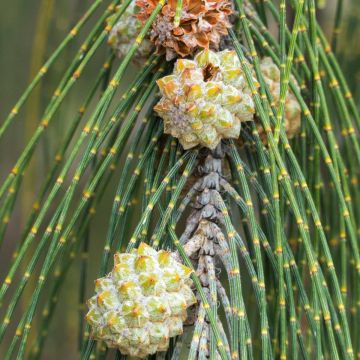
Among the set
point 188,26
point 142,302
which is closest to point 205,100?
point 188,26

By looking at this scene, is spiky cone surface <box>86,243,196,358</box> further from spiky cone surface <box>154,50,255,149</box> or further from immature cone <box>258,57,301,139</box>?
immature cone <box>258,57,301,139</box>

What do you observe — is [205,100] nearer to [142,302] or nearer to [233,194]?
[233,194]

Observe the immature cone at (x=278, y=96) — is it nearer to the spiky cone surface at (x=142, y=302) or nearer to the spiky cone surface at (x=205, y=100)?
the spiky cone surface at (x=205, y=100)

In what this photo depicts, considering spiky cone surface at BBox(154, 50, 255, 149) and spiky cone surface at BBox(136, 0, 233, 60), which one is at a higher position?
spiky cone surface at BBox(136, 0, 233, 60)

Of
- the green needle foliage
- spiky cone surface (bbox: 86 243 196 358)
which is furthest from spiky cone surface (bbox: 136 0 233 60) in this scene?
spiky cone surface (bbox: 86 243 196 358)

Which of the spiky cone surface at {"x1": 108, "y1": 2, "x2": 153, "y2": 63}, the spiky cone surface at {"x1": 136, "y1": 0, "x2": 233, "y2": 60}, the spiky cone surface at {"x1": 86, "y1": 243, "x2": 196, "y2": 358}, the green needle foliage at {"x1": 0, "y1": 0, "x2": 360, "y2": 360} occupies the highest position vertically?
the spiky cone surface at {"x1": 108, "y1": 2, "x2": 153, "y2": 63}

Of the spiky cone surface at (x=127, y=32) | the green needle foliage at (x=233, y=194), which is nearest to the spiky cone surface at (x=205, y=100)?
the green needle foliage at (x=233, y=194)
